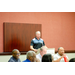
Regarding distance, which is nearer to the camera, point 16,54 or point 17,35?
point 16,54

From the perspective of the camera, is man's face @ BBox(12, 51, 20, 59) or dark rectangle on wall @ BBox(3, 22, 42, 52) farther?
dark rectangle on wall @ BBox(3, 22, 42, 52)

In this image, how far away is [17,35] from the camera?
4715mm

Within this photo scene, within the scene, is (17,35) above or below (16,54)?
above

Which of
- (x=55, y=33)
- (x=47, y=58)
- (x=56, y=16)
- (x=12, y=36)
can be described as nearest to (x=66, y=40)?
(x=55, y=33)

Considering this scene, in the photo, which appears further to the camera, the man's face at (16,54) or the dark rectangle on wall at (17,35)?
the dark rectangle on wall at (17,35)

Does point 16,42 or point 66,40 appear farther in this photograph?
point 66,40

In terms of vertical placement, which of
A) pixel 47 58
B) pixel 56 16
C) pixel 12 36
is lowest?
pixel 47 58

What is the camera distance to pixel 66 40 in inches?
212

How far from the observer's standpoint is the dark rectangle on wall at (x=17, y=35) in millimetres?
4578

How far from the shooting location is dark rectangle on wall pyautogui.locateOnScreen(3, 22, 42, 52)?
15.0 feet
